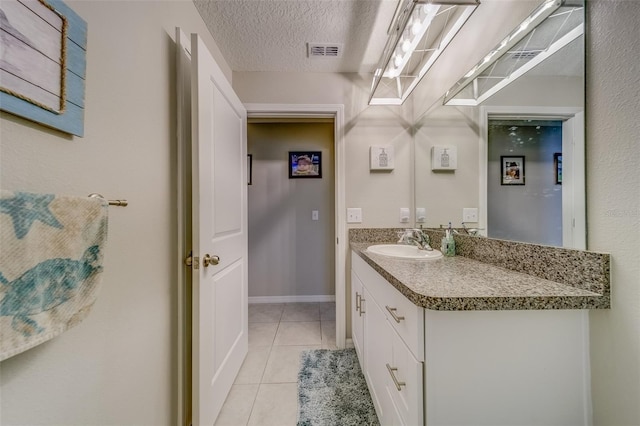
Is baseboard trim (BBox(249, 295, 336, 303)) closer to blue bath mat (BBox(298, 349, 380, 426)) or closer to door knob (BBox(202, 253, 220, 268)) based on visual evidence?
blue bath mat (BBox(298, 349, 380, 426))

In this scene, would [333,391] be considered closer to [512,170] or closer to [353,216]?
[353,216]

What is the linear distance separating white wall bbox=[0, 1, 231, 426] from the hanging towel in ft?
0.37

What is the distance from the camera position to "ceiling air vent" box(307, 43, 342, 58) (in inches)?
59.1

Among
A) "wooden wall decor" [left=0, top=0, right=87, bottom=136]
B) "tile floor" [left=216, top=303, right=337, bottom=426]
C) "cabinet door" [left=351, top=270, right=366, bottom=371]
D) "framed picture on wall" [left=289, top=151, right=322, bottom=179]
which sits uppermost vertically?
"framed picture on wall" [left=289, top=151, right=322, bottom=179]

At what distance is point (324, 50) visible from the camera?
1543mm

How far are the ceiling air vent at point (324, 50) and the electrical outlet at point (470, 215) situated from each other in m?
1.37

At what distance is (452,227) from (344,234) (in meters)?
0.75

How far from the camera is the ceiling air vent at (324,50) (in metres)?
1.50

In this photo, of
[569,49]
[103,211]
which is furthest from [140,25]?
[569,49]

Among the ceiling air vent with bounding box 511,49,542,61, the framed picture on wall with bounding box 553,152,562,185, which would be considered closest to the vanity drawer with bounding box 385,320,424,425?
the framed picture on wall with bounding box 553,152,562,185

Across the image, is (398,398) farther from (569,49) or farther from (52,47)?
(52,47)

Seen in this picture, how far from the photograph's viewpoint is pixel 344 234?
1.78m

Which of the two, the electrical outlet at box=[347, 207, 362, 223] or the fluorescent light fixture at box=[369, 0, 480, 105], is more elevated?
the fluorescent light fixture at box=[369, 0, 480, 105]

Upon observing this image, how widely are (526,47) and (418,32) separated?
47 cm
